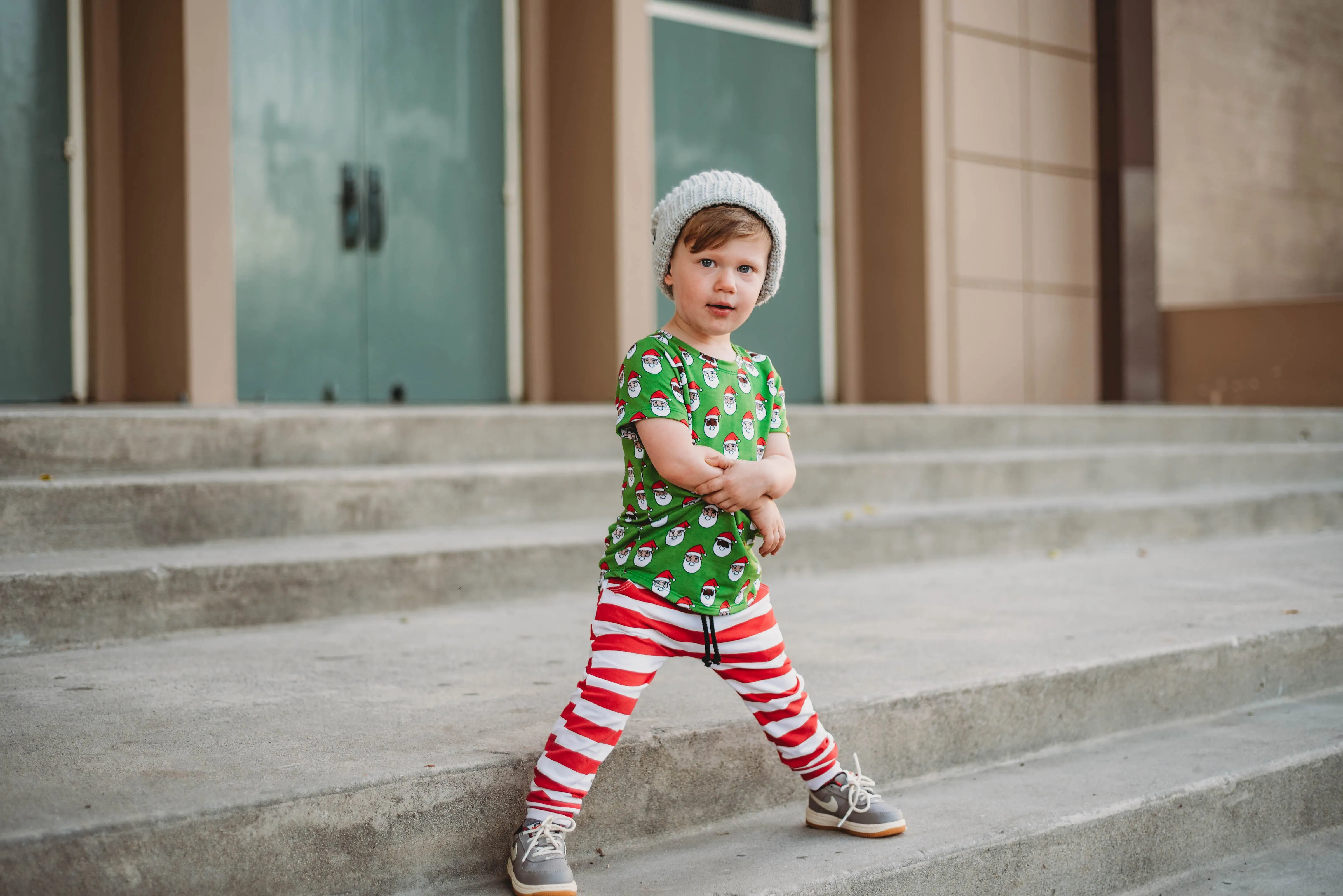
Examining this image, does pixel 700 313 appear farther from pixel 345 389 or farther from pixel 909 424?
pixel 345 389

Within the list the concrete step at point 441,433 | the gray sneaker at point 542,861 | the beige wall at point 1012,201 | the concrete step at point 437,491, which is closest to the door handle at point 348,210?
the concrete step at point 441,433

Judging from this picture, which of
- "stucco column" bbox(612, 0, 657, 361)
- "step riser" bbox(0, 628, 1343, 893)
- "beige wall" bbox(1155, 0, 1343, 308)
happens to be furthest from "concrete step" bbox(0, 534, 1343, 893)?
"beige wall" bbox(1155, 0, 1343, 308)

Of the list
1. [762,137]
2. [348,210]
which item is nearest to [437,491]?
[348,210]

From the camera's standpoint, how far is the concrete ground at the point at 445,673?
2.12 meters

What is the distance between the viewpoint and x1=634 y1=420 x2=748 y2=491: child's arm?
2160mm

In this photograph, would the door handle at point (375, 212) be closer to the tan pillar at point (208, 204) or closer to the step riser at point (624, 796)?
the tan pillar at point (208, 204)

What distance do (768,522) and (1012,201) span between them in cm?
842

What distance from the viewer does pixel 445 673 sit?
116 inches

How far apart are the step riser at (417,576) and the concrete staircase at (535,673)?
0.04 ft

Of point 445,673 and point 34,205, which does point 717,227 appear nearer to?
point 445,673

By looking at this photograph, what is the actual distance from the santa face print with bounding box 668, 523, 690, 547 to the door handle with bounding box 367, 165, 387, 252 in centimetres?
571

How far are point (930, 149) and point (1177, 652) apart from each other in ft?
22.1

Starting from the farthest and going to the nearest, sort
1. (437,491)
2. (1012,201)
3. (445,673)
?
(1012,201)
(437,491)
(445,673)

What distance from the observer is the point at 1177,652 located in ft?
10.7
